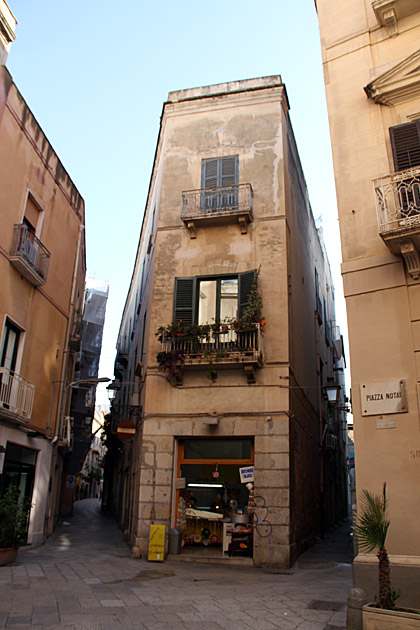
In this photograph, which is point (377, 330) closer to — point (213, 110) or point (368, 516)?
point (368, 516)

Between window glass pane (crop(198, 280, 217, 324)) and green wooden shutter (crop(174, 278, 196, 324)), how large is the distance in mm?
245

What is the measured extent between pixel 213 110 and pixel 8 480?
12.5 metres

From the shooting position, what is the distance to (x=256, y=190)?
14828 mm

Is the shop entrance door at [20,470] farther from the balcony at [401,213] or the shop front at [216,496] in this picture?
the balcony at [401,213]

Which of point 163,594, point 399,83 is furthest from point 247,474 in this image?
Answer: point 399,83

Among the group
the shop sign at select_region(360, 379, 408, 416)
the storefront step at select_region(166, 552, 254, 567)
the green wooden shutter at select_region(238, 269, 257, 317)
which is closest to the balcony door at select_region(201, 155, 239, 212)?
the green wooden shutter at select_region(238, 269, 257, 317)

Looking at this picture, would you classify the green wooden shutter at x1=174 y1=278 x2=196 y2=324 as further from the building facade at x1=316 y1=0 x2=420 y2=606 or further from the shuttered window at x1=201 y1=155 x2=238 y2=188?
the building facade at x1=316 y1=0 x2=420 y2=606

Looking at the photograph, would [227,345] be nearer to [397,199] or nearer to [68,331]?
[397,199]

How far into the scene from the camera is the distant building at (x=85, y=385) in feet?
89.2

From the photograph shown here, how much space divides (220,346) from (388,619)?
A: 820 cm

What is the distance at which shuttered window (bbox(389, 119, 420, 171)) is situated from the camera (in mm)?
8695

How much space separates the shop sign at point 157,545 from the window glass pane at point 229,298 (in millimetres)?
5546

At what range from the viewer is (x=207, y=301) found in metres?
14.1

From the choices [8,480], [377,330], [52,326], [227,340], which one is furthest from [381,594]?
[52,326]
